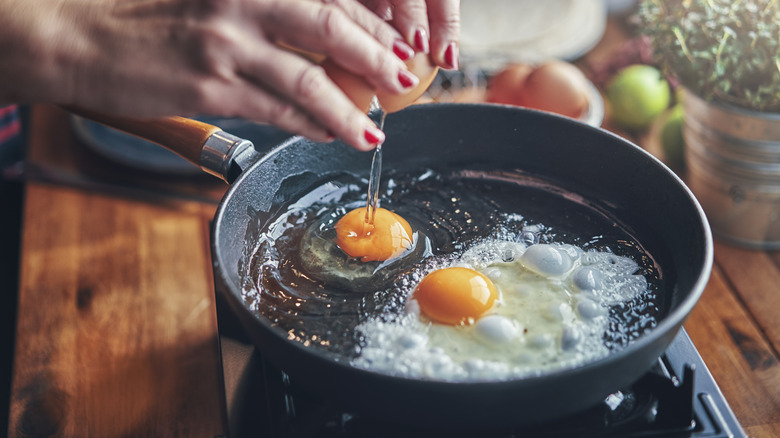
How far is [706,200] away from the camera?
1673 mm

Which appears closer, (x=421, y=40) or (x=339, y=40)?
(x=339, y=40)

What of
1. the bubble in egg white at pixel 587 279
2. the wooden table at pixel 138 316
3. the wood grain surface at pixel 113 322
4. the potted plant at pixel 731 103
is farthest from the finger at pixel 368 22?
the potted plant at pixel 731 103

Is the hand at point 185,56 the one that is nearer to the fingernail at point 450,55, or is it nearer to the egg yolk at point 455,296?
the fingernail at point 450,55

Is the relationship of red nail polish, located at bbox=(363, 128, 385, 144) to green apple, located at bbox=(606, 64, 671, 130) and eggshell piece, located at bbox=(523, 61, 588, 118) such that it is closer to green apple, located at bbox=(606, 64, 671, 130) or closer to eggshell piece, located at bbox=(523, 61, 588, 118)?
eggshell piece, located at bbox=(523, 61, 588, 118)

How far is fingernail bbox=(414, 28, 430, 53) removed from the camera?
3.23ft

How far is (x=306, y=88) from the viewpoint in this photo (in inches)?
32.2

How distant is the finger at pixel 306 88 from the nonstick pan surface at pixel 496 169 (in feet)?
0.85

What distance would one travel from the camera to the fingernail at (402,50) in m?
0.93

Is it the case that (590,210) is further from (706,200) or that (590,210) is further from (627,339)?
(706,200)

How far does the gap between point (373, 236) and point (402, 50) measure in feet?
1.24

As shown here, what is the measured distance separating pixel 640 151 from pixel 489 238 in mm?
312

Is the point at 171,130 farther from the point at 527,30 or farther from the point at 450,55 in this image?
the point at 527,30

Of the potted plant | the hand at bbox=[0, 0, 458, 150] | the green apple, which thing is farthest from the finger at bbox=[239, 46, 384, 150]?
the green apple

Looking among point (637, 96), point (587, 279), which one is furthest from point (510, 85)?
point (587, 279)
